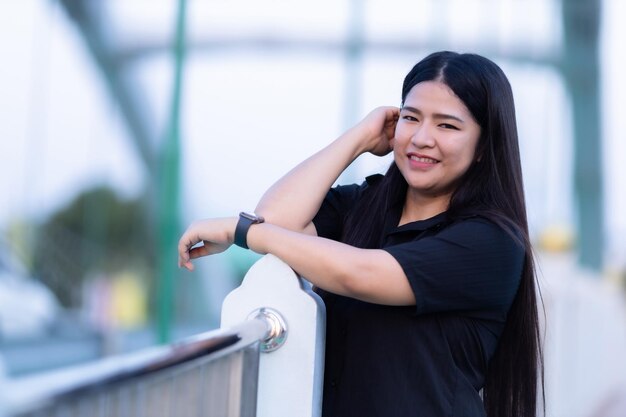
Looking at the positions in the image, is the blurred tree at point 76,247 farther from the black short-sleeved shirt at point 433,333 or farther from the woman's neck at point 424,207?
the black short-sleeved shirt at point 433,333

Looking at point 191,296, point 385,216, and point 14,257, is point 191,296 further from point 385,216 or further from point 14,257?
point 385,216

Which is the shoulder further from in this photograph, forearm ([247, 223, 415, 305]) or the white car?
the white car

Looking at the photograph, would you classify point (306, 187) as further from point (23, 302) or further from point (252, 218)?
point (23, 302)

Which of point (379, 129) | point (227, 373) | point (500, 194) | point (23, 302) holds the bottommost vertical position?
point (23, 302)

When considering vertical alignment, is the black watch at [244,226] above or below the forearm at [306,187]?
below

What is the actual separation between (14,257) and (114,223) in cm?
145

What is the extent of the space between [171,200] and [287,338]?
134 inches

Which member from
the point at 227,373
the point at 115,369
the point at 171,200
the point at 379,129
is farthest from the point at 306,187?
the point at 171,200

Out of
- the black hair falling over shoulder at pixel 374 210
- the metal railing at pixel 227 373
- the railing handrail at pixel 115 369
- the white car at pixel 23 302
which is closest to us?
the railing handrail at pixel 115 369

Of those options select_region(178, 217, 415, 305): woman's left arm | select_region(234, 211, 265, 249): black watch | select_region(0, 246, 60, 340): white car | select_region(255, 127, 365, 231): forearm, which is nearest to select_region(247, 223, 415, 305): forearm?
select_region(178, 217, 415, 305): woman's left arm

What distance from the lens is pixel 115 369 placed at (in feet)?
4.74

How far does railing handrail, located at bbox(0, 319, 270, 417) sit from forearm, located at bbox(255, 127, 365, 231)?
12.9 inches

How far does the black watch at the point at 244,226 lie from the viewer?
223 centimetres

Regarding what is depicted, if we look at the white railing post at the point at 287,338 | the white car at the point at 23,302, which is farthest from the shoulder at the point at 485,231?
the white car at the point at 23,302
